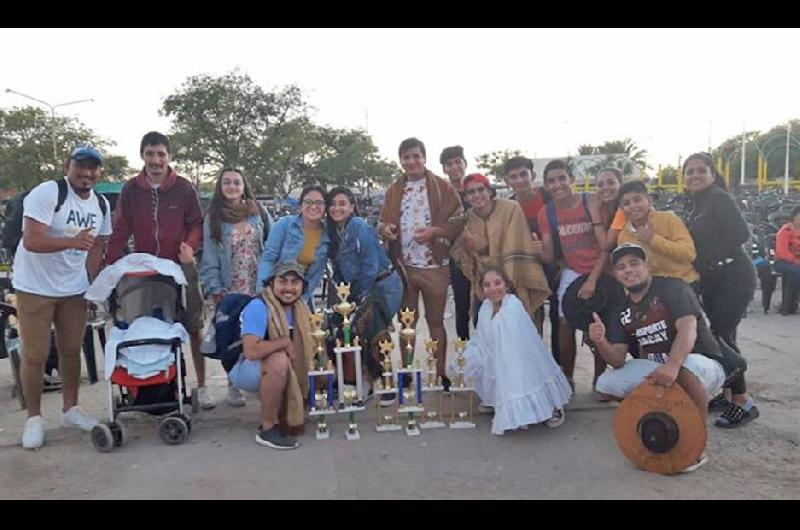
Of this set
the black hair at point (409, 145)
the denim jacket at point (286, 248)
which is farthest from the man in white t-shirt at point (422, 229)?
the denim jacket at point (286, 248)

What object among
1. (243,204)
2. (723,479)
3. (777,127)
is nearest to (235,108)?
(243,204)

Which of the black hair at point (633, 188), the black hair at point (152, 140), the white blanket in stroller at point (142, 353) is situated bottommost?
the white blanket in stroller at point (142, 353)

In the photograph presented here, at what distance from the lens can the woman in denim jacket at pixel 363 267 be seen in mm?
4531

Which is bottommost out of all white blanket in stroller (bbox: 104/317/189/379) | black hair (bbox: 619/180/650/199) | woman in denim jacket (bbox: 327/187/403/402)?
white blanket in stroller (bbox: 104/317/189/379)

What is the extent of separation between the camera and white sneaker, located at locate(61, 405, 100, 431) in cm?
415

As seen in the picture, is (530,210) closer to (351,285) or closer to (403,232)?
(403,232)

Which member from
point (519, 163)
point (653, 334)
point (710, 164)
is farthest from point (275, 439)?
point (710, 164)

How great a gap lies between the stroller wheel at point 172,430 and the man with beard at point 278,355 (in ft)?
1.37

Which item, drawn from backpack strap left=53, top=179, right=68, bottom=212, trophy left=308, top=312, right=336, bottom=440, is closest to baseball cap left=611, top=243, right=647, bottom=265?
trophy left=308, top=312, right=336, bottom=440

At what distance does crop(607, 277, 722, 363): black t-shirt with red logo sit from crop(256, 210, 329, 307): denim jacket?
80.4 inches

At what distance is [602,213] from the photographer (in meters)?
4.46

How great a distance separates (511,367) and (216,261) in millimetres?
2228

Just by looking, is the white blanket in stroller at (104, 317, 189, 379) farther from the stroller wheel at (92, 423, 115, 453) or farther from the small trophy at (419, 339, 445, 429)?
the small trophy at (419, 339, 445, 429)

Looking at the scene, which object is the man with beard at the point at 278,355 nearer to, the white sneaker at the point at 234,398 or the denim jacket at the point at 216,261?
the denim jacket at the point at 216,261
